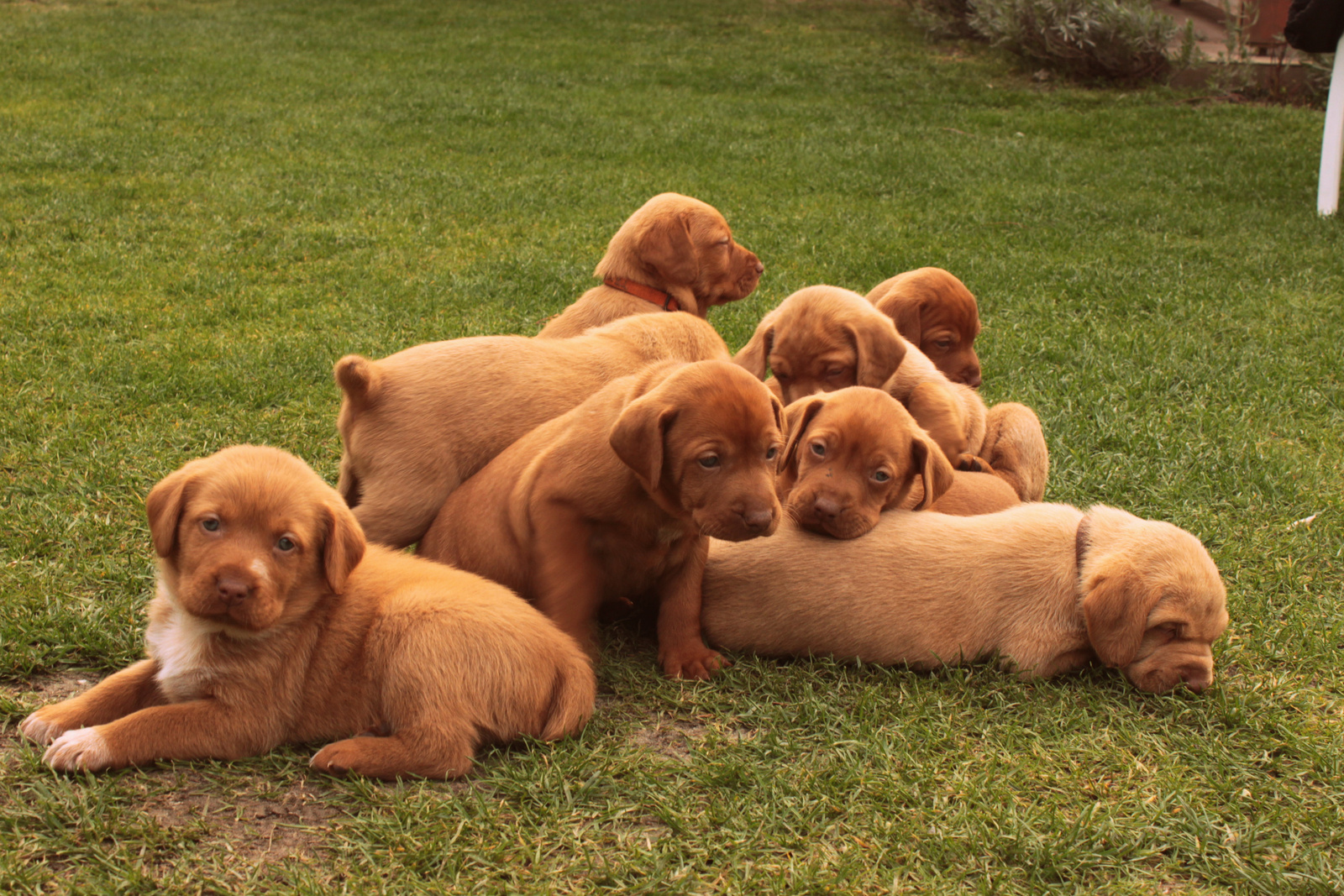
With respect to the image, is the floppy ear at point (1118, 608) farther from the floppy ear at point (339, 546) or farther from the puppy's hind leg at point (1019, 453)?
the floppy ear at point (339, 546)

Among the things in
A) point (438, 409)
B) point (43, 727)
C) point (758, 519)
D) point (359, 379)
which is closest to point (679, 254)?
Answer: point (438, 409)

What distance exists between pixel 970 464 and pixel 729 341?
3.01 meters

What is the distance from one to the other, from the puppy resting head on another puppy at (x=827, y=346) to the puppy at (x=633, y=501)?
126cm

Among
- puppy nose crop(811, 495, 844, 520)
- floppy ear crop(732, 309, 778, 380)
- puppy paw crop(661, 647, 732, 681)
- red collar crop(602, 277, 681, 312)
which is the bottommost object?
puppy paw crop(661, 647, 732, 681)

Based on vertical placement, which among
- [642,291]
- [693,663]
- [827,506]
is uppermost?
[642,291]

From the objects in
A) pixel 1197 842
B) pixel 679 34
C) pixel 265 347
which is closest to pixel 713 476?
pixel 1197 842

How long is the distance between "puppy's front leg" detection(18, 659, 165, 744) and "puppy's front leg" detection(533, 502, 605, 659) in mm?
1257

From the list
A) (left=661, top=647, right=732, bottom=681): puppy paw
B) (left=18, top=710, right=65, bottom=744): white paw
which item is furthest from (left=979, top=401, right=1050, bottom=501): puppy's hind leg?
(left=18, top=710, right=65, bottom=744): white paw

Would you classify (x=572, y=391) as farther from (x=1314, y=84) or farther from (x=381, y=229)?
(x=1314, y=84)

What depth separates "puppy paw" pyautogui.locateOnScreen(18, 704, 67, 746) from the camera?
11.1 ft

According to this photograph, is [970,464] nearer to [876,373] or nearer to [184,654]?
[876,373]

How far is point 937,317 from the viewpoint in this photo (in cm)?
614

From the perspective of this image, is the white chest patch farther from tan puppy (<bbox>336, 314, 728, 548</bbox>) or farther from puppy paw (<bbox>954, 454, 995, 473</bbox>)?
puppy paw (<bbox>954, 454, 995, 473</bbox>)

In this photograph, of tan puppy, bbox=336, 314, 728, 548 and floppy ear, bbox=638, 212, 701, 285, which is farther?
floppy ear, bbox=638, 212, 701, 285
